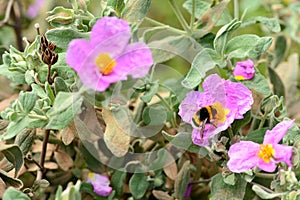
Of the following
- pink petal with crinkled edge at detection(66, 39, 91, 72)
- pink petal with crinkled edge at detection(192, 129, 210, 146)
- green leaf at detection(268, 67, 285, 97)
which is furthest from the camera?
green leaf at detection(268, 67, 285, 97)

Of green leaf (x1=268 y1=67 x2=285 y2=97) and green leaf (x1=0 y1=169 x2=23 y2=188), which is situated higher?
green leaf (x1=0 y1=169 x2=23 y2=188)

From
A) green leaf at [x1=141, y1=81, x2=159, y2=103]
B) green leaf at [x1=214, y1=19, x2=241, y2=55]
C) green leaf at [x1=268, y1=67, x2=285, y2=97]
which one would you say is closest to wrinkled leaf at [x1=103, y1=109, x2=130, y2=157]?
green leaf at [x1=141, y1=81, x2=159, y2=103]

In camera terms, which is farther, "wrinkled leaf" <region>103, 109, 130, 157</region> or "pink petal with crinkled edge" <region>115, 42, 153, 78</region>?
"wrinkled leaf" <region>103, 109, 130, 157</region>

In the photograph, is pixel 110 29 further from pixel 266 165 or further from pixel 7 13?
pixel 7 13

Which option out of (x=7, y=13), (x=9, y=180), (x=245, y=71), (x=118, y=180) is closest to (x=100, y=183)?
(x=118, y=180)

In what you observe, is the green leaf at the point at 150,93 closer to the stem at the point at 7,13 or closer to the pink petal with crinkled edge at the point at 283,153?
the pink petal with crinkled edge at the point at 283,153

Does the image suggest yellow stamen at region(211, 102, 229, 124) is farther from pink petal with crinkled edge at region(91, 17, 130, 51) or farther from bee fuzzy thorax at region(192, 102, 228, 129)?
pink petal with crinkled edge at region(91, 17, 130, 51)


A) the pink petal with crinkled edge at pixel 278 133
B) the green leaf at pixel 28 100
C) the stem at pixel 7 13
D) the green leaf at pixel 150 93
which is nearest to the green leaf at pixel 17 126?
the green leaf at pixel 28 100
